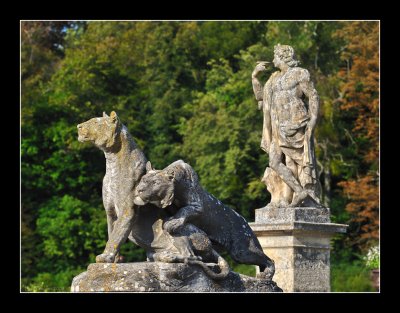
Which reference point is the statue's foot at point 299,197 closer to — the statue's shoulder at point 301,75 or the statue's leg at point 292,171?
the statue's leg at point 292,171

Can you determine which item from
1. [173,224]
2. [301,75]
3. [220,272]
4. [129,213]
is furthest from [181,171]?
[301,75]

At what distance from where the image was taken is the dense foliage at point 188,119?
35.3m

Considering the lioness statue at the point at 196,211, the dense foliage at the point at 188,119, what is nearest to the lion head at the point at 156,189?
the lioness statue at the point at 196,211

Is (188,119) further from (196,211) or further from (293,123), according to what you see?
(196,211)

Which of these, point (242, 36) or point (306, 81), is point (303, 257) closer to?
point (306, 81)

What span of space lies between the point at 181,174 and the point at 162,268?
40.2 inches

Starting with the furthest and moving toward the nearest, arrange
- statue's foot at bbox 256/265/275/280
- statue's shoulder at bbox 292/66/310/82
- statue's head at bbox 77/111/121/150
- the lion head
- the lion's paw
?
statue's shoulder at bbox 292/66/310/82 < statue's foot at bbox 256/265/275/280 < statue's head at bbox 77/111/121/150 < the lion's paw < the lion head

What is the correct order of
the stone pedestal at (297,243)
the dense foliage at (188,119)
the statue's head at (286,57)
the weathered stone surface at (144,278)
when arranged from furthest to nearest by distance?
the dense foliage at (188,119)
the statue's head at (286,57)
the stone pedestal at (297,243)
the weathered stone surface at (144,278)

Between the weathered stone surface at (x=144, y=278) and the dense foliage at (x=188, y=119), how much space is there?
20.9m

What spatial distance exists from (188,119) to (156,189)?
25.6 metres

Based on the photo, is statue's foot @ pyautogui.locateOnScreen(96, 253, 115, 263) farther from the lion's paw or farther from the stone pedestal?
the stone pedestal

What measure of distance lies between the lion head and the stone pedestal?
209 inches

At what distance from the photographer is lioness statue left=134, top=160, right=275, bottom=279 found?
12898 mm

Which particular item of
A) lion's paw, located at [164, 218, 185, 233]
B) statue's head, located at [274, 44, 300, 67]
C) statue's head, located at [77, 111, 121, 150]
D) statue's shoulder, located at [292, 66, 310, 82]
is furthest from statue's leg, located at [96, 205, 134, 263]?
statue's head, located at [274, 44, 300, 67]
